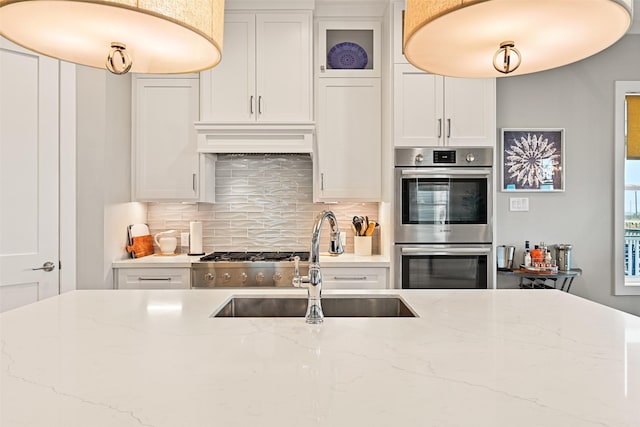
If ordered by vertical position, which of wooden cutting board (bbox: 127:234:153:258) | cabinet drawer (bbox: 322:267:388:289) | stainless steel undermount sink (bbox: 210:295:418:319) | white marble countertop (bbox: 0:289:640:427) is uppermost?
wooden cutting board (bbox: 127:234:153:258)

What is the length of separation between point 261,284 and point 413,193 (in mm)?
1222

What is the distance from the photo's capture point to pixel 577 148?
3.54 m

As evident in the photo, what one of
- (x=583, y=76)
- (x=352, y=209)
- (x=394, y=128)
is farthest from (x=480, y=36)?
(x=583, y=76)

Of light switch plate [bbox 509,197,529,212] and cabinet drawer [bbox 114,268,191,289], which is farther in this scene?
light switch plate [bbox 509,197,529,212]

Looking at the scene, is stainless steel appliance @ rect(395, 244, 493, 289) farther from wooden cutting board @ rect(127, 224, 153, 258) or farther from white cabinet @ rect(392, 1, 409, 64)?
wooden cutting board @ rect(127, 224, 153, 258)

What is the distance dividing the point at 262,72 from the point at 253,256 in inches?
53.7

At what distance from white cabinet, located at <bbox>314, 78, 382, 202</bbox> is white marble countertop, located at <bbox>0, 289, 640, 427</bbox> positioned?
1.88m

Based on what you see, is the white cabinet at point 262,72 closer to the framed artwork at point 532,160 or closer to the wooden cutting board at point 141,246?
the wooden cutting board at point 141,246

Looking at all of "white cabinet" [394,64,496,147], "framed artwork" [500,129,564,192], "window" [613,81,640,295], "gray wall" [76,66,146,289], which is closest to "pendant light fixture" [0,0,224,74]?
"gray wall" [76,66,146,289]

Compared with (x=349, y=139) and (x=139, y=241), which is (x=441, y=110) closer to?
(x=349, y=139)

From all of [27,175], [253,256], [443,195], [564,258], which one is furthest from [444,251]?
[27,175]

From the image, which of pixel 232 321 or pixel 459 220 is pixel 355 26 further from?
pixel 232 321

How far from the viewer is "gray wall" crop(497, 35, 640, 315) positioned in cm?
354

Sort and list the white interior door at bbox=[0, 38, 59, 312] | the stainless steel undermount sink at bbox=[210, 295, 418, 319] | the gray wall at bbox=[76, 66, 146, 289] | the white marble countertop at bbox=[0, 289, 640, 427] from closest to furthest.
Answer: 1. the white marble countertop at bbox=[0, 289, 640, 427]
2. the stainless steel undermount sink at bbox=[210, 295, 418, 319]
3. the white interior door at bbox=[0, 38, 59, 312]
4. the gray wall at bbox=[76, 66, 146, 289]
